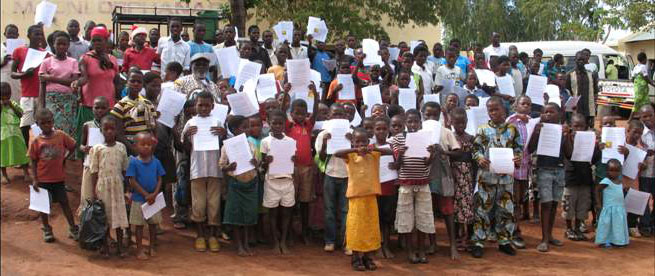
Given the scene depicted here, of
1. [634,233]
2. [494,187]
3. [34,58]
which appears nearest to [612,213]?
[634,233]

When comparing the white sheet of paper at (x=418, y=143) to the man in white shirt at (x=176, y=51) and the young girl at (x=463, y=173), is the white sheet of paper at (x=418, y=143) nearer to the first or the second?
the young girl at (x=463, y=173)

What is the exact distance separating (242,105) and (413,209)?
6.24 feet

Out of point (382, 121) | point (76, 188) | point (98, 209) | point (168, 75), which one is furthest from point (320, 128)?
point (76, 188)

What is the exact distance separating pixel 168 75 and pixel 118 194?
193 centimetres

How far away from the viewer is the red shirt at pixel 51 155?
5.88 m

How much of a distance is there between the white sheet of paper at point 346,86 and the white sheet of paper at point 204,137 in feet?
8.58

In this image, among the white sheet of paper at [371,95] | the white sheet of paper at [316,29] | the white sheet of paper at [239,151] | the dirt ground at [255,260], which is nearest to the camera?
the dirt ground at [255,260]

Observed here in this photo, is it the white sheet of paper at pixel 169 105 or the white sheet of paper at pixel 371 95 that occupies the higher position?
the white sheet of paper at pixel 371 95

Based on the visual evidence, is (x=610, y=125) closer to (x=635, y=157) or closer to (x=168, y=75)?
(x=635, y=157)

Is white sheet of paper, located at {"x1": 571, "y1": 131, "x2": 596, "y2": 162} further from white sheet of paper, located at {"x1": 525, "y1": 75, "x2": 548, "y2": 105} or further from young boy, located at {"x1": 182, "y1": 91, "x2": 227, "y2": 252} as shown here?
young boy, located at {"x1": 182, "y1": 91, "x2": 227, "y2": 252}

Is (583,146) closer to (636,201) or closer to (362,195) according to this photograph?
(636,201)

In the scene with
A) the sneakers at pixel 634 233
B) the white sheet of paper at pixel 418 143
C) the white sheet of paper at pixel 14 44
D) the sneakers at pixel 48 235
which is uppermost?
the white sheet of paper at pixel 14 44

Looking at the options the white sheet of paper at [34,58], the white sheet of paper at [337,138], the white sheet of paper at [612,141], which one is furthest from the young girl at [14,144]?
the white sheet of paper at [612,141]

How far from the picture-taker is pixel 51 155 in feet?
19.4
